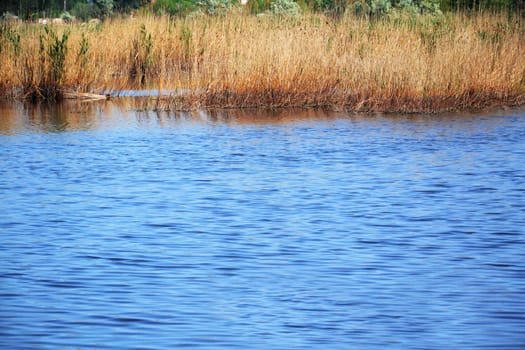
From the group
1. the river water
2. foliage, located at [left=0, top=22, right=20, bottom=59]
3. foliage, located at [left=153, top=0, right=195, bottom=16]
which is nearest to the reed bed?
foliage, located at [left=0, top=22, right=20, bottom=59]

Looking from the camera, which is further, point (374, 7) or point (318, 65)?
point (374, 7)

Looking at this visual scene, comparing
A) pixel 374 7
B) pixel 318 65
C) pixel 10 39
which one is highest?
pixel 374 7

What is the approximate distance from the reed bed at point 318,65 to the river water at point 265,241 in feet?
7.50

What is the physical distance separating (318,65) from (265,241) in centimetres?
889

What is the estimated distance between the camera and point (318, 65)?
15656 millimetres

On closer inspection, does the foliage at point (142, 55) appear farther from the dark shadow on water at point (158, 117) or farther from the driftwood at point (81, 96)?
the dark shadow on water at point (158, 117)

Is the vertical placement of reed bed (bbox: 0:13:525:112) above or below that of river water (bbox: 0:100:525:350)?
above

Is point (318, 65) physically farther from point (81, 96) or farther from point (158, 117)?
point (81, 96)

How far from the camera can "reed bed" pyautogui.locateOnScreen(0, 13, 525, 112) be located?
1536cm

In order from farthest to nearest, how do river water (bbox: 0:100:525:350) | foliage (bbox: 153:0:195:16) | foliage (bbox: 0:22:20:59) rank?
foliage (bbox: 153:0:195:16) < foliage (bbox: 0:22:20:59) < river water (bbox: 0:100:525:350)

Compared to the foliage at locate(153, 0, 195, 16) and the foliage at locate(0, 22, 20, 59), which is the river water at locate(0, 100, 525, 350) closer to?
the foliage at locate(0, 22, 20, 59)

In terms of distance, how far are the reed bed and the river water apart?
2285 millimetres

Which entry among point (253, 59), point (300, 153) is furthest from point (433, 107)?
point (300, 153)

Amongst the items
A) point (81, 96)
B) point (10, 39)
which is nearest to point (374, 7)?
point (81, 96)
